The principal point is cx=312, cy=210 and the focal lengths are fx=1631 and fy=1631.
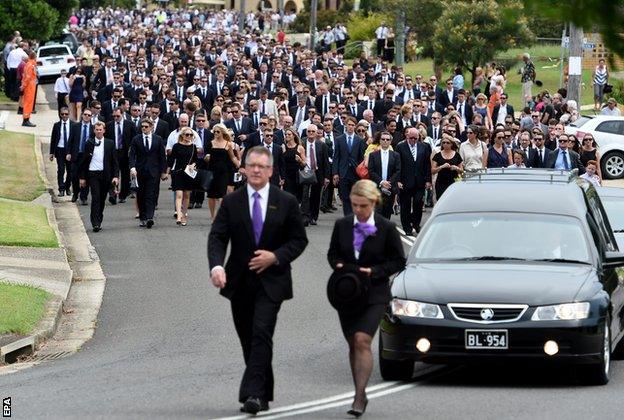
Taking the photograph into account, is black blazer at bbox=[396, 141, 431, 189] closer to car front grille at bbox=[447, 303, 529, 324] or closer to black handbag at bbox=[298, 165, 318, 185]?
black handbag at bbox=[298, 165, 318, 185]

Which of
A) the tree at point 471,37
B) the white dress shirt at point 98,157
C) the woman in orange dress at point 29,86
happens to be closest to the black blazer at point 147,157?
the white dress shirt at point 98,157

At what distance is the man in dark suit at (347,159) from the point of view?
2664 cm

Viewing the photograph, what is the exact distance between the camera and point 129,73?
1668 inches

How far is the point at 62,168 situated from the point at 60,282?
1045 cm

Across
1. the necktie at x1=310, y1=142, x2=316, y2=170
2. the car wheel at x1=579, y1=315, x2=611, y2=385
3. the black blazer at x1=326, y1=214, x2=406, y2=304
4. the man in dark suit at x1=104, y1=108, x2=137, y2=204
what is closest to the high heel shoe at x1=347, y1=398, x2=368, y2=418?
the black blazer at x1=326, y1=214, x2=406, y2=304

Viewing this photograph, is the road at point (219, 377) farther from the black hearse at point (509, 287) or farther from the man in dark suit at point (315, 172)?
the man in dark suit at point (315, 172)

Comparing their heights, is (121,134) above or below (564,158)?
above

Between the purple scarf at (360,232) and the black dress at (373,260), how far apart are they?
23 millimetres

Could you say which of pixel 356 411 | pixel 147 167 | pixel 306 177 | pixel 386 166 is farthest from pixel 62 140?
pixel 356 411

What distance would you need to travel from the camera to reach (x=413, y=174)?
25484 mm

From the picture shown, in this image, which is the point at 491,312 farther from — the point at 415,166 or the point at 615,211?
the point at 415,166

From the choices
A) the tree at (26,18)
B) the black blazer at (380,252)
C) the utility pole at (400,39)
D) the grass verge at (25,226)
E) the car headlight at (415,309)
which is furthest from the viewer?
the utility pole at (400,39)

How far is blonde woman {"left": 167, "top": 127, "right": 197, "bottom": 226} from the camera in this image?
26.4 meters

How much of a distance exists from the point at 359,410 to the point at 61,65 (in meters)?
46.3
